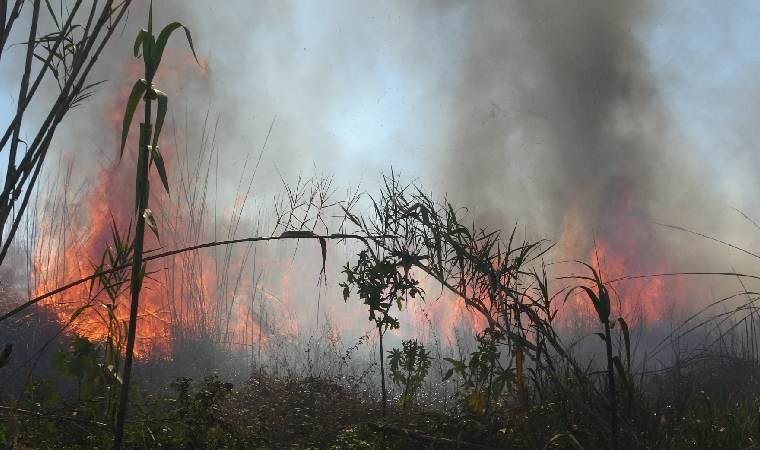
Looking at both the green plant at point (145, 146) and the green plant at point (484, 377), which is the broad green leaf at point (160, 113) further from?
the green plant at point (484, 377)

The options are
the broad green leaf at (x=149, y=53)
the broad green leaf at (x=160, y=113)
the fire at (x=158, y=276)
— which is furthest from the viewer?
the fire at (x=158, y=276)

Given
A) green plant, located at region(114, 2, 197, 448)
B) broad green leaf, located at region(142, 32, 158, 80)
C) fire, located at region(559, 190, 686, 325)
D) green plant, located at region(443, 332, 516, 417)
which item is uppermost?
fire, located at region(559, 190, 686, 325)

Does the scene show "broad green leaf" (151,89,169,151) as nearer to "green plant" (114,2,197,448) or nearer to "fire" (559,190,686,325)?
"green plant" (114,2,197,448)

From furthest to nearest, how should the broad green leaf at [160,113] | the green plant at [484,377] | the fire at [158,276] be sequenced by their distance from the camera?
1. the fire at [158,276]
2. the green plant at [484,377]
3. the broad green leaf at [160,113]

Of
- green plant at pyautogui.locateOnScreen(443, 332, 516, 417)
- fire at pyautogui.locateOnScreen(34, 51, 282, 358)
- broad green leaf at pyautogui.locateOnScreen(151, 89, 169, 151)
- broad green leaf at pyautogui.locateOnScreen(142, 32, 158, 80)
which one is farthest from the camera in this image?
fire at pyautogui.locateOnScreen(34, 51, 282, 358)

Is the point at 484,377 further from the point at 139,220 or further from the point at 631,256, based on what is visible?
the point at 631,256

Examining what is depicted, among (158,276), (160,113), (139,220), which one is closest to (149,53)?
(160,113)

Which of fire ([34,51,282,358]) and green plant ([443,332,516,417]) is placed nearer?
green plant ([443,332,516,417])

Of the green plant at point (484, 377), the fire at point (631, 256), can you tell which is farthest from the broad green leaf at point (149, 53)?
the fire at point (631, 256)

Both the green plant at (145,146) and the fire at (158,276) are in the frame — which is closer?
the green plant at (145,146)

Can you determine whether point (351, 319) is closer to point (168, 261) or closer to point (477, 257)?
point (168, 261)

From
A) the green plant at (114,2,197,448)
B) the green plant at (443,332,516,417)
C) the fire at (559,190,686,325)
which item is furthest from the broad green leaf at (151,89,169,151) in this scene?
the fire at (559,190,686,325)

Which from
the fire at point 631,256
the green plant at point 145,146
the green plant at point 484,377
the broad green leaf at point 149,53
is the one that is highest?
the fire at point 631,256

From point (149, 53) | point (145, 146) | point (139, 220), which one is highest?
point (149, 53)
